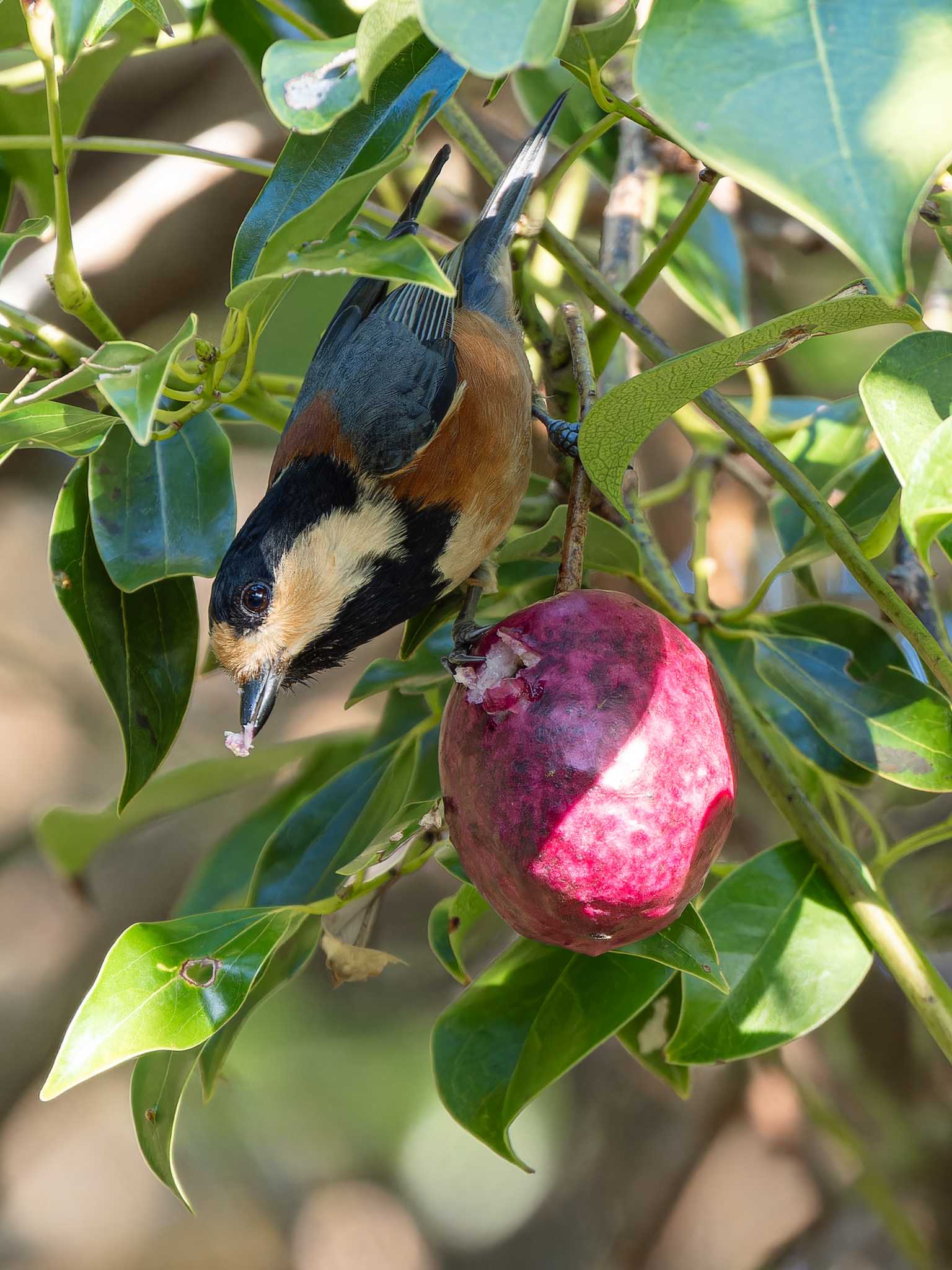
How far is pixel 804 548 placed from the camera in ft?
4.45

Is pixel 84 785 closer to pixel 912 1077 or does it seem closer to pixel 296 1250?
pixel 296 1250

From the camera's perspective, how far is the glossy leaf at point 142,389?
772 millimetres

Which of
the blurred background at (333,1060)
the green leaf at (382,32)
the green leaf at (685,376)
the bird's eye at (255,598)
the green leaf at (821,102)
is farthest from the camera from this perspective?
the blurred background at (333,1060)

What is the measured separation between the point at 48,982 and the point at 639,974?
2.20m

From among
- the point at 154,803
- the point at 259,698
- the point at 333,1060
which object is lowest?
the point at 333,1060

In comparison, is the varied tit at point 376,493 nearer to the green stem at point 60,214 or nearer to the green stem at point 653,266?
the green stem at point 653,266

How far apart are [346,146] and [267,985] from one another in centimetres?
90

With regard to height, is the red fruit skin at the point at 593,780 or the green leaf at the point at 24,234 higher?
the green leaf at the point at 24,234

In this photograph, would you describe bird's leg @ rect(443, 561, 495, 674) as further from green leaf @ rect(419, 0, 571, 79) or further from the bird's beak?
green leaf @ rect(419, 0, 571, 79)

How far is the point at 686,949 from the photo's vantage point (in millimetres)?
994

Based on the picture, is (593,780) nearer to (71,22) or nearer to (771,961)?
(771,961)

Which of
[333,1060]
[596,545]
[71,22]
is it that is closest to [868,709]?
[596,545]

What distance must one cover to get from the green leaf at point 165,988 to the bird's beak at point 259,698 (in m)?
0.44

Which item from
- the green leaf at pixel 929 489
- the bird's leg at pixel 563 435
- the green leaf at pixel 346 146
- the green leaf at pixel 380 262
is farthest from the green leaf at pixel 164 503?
the green leaf at pixel 929 489
